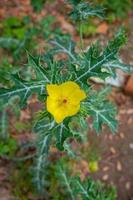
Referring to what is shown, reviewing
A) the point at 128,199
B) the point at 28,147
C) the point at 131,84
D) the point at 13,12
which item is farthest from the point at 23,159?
the point at 13,12

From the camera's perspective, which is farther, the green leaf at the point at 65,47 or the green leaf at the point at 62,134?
the green leaf at the point at 65,47

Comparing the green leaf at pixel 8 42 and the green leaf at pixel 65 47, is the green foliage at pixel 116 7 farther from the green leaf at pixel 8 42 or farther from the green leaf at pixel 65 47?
the green leaf at pixel 65 47

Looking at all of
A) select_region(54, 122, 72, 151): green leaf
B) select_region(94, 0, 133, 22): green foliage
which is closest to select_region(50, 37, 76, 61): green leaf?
select_region(54, 122, 72, 151): green leaf

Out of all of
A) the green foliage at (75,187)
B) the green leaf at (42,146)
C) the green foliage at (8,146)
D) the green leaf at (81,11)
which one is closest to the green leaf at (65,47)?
the green leaf at (81,11)

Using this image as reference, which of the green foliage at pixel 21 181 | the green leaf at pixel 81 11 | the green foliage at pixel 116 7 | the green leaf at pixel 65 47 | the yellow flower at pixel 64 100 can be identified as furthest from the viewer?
the green foliage at pixel 116 7

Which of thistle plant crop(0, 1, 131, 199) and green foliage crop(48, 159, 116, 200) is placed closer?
thistle plant crop(0, 1, 131, 199)

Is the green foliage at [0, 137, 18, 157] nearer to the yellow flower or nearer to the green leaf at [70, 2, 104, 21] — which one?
the green leaf at [70, 2, 104, 21]

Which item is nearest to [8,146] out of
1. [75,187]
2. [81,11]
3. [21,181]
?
[21,181]

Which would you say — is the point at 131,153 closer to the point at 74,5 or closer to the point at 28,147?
the point at 28,147

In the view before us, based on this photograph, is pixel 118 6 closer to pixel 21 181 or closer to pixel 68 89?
pixel 21 181
